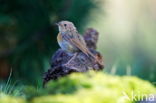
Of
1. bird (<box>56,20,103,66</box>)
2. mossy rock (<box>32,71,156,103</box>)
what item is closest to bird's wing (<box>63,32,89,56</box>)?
bird (<box>56,20,103,66</box>)

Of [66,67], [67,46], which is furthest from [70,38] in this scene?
[66,67]

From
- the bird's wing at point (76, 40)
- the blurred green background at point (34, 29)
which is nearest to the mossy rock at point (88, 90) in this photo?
the bird's wing at point (76, 40)

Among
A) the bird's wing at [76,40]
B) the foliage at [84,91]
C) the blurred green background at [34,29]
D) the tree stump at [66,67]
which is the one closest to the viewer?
the foliage at [84,91]

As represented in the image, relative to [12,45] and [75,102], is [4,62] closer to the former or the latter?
[12,45]

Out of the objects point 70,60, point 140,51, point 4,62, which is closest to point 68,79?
point 70,60

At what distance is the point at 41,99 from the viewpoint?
2004mm

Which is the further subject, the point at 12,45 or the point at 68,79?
the point at 12,45

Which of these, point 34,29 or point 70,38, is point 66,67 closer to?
point 70,38

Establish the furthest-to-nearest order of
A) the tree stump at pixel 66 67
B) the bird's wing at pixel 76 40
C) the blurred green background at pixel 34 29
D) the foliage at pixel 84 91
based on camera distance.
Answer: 1. the blurred green background at pixel 34 29
2. the bird's wing at pixel 76 40
3. the tree stump at pixel 66 67
4. the foliage at pixel 84 91

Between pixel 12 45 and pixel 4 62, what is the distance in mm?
235

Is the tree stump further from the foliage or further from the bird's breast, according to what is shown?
the foliage

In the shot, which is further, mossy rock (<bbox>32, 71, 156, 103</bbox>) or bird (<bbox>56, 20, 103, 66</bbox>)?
bird (<bbox>56, 20, 103, 66</bbox>)

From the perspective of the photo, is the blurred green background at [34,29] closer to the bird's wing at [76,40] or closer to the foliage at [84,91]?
the bird's wing at [76,40]

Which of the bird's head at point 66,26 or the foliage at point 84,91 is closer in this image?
the foliage at point 84,91
